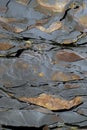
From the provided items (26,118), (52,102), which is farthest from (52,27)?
(26,118)

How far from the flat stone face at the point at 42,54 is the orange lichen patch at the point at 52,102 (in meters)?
0.02

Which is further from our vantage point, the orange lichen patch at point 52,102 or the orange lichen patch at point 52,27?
the orange lichen patch at point 52,102

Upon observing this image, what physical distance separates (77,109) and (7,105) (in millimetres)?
480

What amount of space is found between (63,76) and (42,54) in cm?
20

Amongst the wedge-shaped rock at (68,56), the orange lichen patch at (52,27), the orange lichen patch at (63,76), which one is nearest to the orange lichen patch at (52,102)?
the orange lichen patch at (63,76)

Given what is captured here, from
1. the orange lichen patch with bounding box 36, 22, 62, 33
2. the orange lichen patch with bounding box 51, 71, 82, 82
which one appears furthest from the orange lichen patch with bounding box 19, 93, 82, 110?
the orange lichen patch with bounding box 36, 22, 62, 33

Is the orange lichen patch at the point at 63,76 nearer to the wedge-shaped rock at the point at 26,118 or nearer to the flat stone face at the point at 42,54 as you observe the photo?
the flat stone face at the point at 42,54

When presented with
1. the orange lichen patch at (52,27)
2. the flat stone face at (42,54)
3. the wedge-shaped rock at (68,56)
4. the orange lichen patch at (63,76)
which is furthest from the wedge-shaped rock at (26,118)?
the orange lichen patch at (52,27)

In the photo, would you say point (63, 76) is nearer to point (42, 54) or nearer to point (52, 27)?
point (42, 54)

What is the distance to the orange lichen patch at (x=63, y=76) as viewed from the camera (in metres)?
1.72

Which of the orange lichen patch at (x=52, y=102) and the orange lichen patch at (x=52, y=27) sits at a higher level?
the orange lichen patch at (x=52, y=27)

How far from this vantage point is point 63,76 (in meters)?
1.73

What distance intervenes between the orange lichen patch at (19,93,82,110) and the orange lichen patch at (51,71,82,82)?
0.45 ft

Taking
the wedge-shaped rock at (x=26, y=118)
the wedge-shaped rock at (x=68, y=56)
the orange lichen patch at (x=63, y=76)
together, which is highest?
the wedge-shaped rock at (x=68, y=56)
